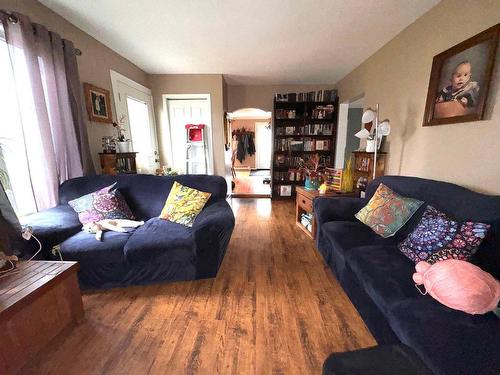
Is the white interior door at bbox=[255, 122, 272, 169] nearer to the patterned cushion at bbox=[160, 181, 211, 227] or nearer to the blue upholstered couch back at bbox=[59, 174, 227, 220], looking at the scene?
the blue upholstered couch back at bbox=[59, 174, 227, 220]

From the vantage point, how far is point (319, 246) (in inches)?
84.8

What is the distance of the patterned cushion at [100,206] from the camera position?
183 cm

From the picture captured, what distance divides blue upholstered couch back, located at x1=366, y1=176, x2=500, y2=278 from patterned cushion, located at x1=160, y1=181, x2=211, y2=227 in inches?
67.3

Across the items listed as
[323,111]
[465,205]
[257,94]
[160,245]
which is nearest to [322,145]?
[323,111]

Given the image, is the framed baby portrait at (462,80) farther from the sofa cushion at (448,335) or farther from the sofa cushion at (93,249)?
the sofa cushion at (93,249)

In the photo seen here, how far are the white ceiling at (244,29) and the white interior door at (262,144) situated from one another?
480 cm

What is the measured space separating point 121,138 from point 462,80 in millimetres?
3334

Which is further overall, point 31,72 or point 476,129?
point 31,72

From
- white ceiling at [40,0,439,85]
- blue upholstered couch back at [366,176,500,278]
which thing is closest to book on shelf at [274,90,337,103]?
white ceiling at [40,0,439,85]

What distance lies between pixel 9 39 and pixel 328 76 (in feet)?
13.0

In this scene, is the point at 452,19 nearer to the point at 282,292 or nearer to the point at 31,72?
the point at 282,292

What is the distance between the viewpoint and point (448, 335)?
815 mm

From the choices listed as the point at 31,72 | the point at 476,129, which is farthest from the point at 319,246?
the point at 31,72

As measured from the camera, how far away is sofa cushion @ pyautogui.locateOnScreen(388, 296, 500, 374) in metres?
0.72
